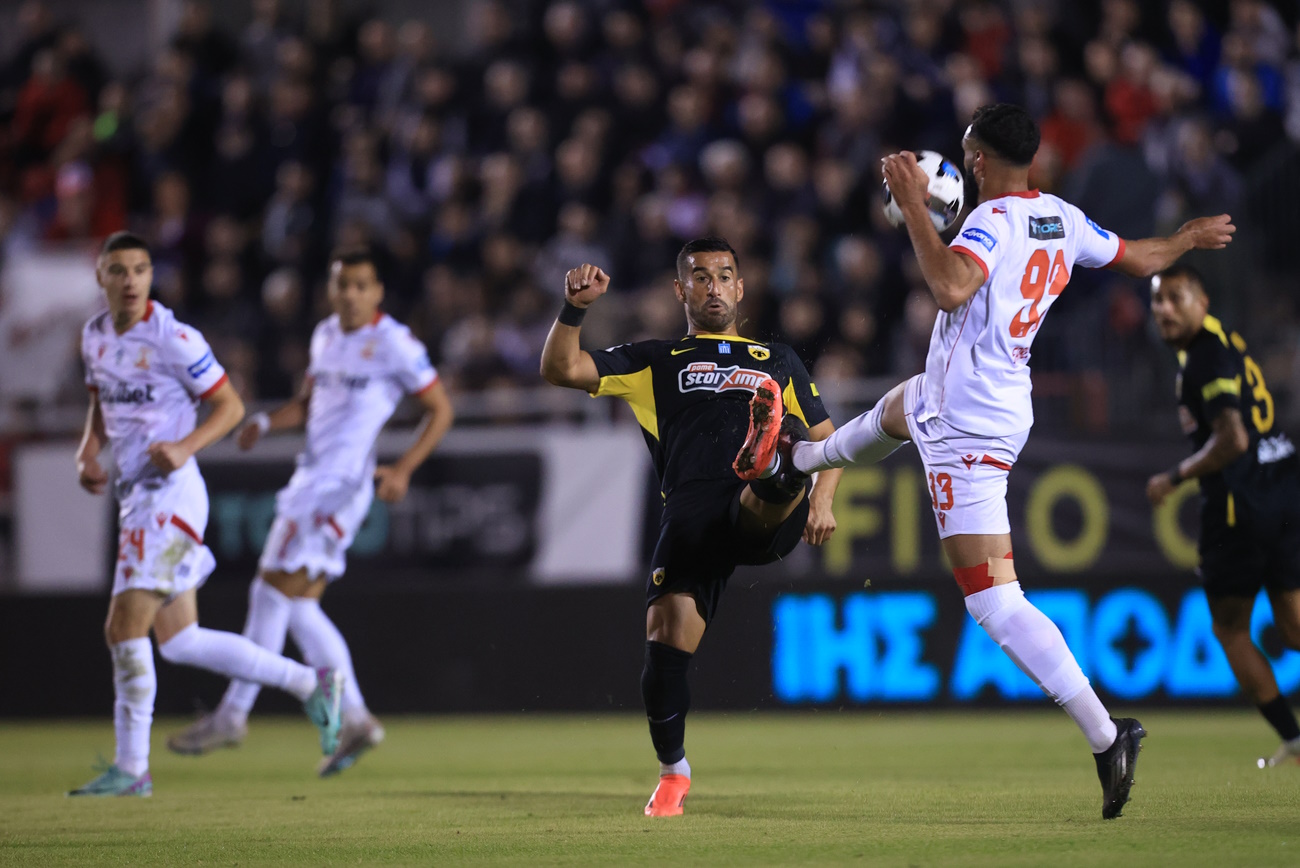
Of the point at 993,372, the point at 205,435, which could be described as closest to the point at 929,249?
the point at 993,372

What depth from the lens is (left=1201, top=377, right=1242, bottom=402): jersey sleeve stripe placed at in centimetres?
758

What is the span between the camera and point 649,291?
1336 cm

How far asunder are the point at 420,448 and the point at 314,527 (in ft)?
2.42

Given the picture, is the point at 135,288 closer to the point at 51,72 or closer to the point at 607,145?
the point at 607,145

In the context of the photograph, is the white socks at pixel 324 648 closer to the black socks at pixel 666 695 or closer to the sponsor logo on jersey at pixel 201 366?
the sponsor logo on jersey at pixel 201 366

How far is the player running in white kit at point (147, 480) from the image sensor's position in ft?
24.4

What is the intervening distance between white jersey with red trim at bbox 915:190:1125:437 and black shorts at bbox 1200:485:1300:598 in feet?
8.25

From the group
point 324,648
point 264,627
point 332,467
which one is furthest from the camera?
point 332,467

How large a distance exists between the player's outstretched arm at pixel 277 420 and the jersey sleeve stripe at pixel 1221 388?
4.94m

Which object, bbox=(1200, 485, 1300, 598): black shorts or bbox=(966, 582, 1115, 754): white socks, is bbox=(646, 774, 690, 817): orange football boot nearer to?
bbox=(966, 582, 1115, 754): white socks

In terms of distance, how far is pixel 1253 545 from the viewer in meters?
7.67

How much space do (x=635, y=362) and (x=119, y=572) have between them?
2.84 m

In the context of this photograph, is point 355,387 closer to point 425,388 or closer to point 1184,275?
point 425,388

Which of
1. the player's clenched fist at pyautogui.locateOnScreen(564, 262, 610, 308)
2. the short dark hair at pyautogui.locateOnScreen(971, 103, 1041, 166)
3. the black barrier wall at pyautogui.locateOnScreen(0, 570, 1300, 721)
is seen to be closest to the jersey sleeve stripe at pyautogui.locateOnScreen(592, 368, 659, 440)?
the player's clenched fist at pyautogui.locateOnScreen(564, 262, 610, 308)
